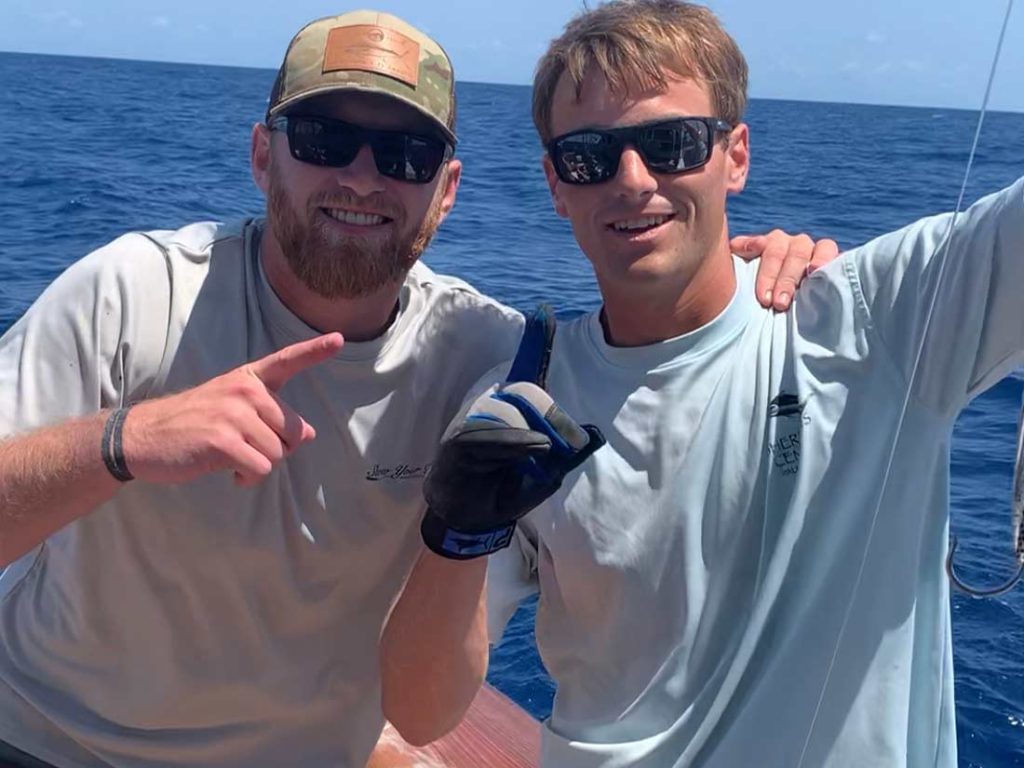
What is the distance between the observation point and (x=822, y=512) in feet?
6.89

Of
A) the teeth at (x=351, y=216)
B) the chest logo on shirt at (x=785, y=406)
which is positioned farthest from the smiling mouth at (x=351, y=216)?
the chest logo on shirt at (x=785, y=406)

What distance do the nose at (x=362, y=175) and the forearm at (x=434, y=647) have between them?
753mm


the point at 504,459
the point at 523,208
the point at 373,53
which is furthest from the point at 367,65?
the point at 523,208

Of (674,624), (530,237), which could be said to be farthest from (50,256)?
(674,624)

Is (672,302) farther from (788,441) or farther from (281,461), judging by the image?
(281,461)

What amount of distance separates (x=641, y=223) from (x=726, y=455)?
0.46 metres

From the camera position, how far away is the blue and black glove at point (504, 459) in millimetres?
1961

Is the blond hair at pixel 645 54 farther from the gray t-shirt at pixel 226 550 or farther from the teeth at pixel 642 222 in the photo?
the gray t-shirt at pixel 226 550

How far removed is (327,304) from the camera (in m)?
2.46

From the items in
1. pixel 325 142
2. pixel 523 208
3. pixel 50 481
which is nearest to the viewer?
pixel 50 481

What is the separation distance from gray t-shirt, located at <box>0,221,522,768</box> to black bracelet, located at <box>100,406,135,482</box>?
0.30m

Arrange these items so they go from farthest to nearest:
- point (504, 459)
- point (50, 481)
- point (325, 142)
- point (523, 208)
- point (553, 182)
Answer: point (523, 208) → point (325, 142) → point (553, 182) → point (50, 481) → point (504, 459)

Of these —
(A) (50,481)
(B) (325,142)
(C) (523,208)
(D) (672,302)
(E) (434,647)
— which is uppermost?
(B) (325,142)

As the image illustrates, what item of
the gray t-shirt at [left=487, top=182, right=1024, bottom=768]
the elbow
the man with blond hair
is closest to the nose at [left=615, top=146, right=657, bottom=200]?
the man with blond hair
